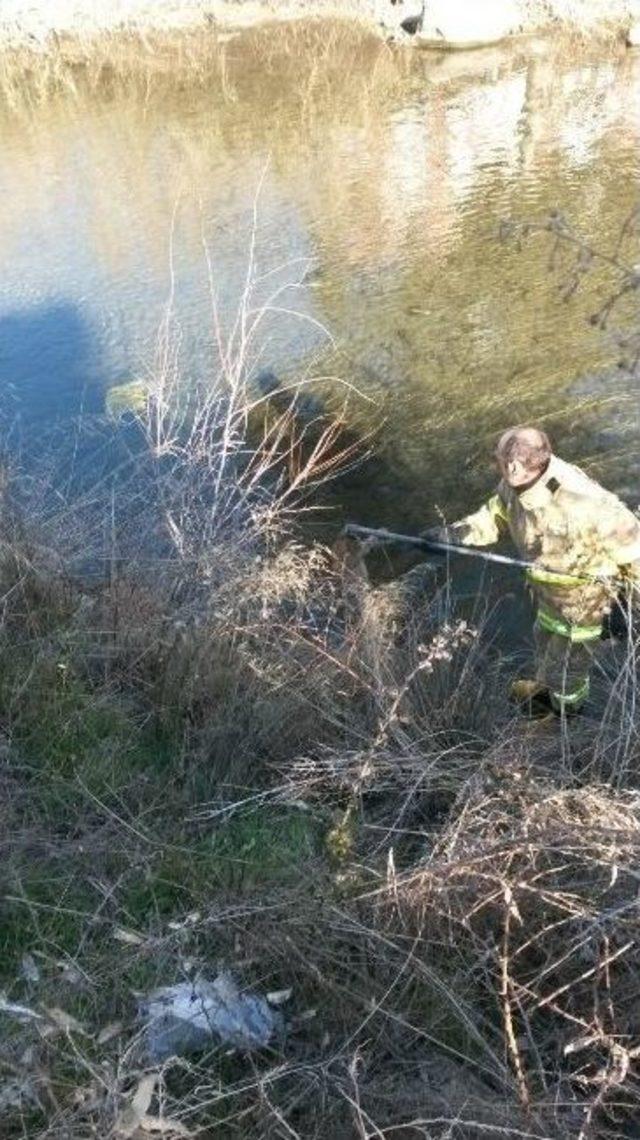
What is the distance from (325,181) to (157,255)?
238 centimetres

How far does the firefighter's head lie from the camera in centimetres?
477

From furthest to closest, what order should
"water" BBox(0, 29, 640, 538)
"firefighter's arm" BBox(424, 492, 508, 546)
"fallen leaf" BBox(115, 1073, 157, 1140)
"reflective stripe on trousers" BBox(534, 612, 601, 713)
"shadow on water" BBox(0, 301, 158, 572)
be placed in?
"water" BBox(0, 29, 640, 538) < "shadow on water" BBox(0, 301, 158, 572) < "firefighter's arm" BBox(424, 492, 508, 546) < "reflective stripe on trousers" BBox(534, 612, 601, 713) < "fallen leaf" BBox(115, 1073, 157, 1140)

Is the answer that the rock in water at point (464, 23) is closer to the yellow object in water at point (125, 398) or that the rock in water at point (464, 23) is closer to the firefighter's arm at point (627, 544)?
the yellow object in water at point (125, 398)

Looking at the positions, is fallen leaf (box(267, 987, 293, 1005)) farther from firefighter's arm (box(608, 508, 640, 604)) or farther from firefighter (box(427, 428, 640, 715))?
firefighter's arm (box(608, 508, 640, 604))

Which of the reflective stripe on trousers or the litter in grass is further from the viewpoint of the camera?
the reflective stripe on trousers

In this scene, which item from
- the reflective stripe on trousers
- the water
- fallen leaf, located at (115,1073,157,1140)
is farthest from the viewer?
the water

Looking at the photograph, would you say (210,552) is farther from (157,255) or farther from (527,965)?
(157,255)

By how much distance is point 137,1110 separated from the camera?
2449mm

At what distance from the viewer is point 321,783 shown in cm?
424

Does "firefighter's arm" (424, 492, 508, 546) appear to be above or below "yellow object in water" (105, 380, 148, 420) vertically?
above

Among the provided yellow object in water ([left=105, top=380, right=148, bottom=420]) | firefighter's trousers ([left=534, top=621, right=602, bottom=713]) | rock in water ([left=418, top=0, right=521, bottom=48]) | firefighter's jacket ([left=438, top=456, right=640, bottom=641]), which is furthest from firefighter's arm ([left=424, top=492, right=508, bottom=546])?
rock in water ([left=418, top=0, right=521, bottom=48])

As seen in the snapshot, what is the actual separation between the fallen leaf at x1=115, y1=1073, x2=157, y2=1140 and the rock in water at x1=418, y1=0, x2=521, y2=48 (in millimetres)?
16564

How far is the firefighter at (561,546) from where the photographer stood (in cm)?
477

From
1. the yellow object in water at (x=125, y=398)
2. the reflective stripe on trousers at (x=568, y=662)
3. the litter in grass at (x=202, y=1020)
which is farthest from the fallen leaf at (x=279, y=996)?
the yellow object in water at (x=125, y=398)
